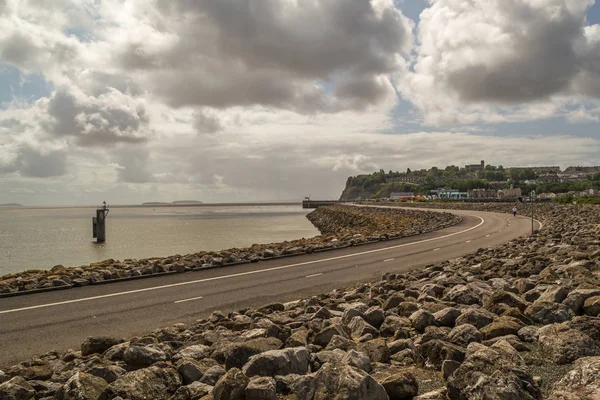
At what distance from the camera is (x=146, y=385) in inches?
220

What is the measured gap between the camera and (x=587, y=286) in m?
8.66

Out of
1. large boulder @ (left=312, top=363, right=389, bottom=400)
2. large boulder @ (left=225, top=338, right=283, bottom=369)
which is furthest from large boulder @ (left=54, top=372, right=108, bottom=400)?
large boulder @ (left=312, top=363, right=389, bottom=400)

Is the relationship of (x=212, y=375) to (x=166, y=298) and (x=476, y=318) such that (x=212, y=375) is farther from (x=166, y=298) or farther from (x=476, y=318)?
A: (x=166, y=298)

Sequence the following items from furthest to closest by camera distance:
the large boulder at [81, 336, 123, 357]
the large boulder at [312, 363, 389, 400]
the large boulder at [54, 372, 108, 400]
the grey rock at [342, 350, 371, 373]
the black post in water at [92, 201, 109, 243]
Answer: the black post in water at [92, 201, 109, 243] → the large boulder at [81, 336, 123, 357] → the grey rock at [342, 350, 371, 373] → the large boulder at [54, 372, 108, 400] → the large boulder at [312, 363, 389, 400]

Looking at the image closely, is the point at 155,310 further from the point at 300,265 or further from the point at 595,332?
the point at 595,332

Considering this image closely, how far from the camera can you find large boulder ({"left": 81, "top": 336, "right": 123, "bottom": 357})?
838cm

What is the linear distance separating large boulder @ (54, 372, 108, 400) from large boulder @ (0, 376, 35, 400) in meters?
0.61

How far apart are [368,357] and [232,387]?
194cm

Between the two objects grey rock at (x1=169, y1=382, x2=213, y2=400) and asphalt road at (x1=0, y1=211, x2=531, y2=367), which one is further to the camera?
asphalt road at (x1=0, y1=211, x2=531, y2=367)

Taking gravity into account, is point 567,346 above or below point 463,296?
above

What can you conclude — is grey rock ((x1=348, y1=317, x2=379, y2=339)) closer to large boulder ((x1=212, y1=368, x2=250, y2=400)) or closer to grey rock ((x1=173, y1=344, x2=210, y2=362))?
grey rock ((x1=173, y1=344, x2=210, y2=362))

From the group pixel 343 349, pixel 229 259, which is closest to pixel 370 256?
pixel 229 259

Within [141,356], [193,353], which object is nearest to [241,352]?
[193,353]

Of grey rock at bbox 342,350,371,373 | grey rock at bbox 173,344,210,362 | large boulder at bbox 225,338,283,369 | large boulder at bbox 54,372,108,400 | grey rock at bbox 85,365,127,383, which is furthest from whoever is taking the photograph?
grey rock at bbox 173,344,210,362
